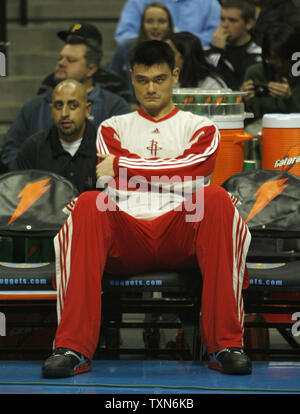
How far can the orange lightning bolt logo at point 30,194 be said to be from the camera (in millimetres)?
4508

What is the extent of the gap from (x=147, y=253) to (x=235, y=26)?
10.1 feet

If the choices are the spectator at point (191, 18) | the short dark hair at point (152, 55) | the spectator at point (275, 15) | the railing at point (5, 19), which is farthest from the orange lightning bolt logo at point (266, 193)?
the railing at point (5, 19)

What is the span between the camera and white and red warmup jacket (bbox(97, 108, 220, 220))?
411cm

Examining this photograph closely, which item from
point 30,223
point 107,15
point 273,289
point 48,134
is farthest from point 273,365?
point 107,15

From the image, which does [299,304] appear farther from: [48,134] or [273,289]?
[48,134]

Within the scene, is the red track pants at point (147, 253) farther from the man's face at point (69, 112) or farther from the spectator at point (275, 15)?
the spectator at point (275, 15)

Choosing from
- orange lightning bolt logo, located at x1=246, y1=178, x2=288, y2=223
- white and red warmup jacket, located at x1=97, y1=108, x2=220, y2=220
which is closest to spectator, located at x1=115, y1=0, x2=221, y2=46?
orange lightning bolt logo, located at x1=246, y1=178, x2=288, y2=223

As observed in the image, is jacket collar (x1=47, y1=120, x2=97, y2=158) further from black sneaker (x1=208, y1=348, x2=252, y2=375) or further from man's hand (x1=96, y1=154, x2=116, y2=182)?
black sneaker (x1=208, y1=348, x2=252, y2=375)

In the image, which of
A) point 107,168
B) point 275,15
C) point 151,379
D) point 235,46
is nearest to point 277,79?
point 235,46

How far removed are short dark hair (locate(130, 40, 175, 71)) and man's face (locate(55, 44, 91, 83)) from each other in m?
1.63

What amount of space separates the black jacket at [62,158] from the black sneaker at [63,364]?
1.38m

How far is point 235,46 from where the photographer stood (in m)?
6.56

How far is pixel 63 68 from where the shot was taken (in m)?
6.04

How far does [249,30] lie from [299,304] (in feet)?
9.82
